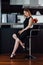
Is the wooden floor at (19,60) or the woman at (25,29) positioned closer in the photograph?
the wooden floor at (19,60)

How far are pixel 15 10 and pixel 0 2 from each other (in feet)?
1.46

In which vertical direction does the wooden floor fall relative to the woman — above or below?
below

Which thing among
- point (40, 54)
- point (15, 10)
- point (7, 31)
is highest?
point (15, 10)

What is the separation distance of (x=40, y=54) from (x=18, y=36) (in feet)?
3.25

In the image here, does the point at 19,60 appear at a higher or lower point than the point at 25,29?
lower

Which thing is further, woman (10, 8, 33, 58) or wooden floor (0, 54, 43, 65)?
woman (10, 8, 33, 58)

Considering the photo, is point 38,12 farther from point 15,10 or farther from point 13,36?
point 13,36

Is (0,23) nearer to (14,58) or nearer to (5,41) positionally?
(5,41)

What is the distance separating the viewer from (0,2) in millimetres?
7867

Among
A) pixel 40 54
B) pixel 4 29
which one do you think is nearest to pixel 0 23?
pixel 4 29

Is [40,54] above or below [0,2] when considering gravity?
below

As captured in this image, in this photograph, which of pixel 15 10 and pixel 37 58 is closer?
pixel 37 58

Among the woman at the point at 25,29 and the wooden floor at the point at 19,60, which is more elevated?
the woman at the point at 25,29

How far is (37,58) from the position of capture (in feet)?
23.0
